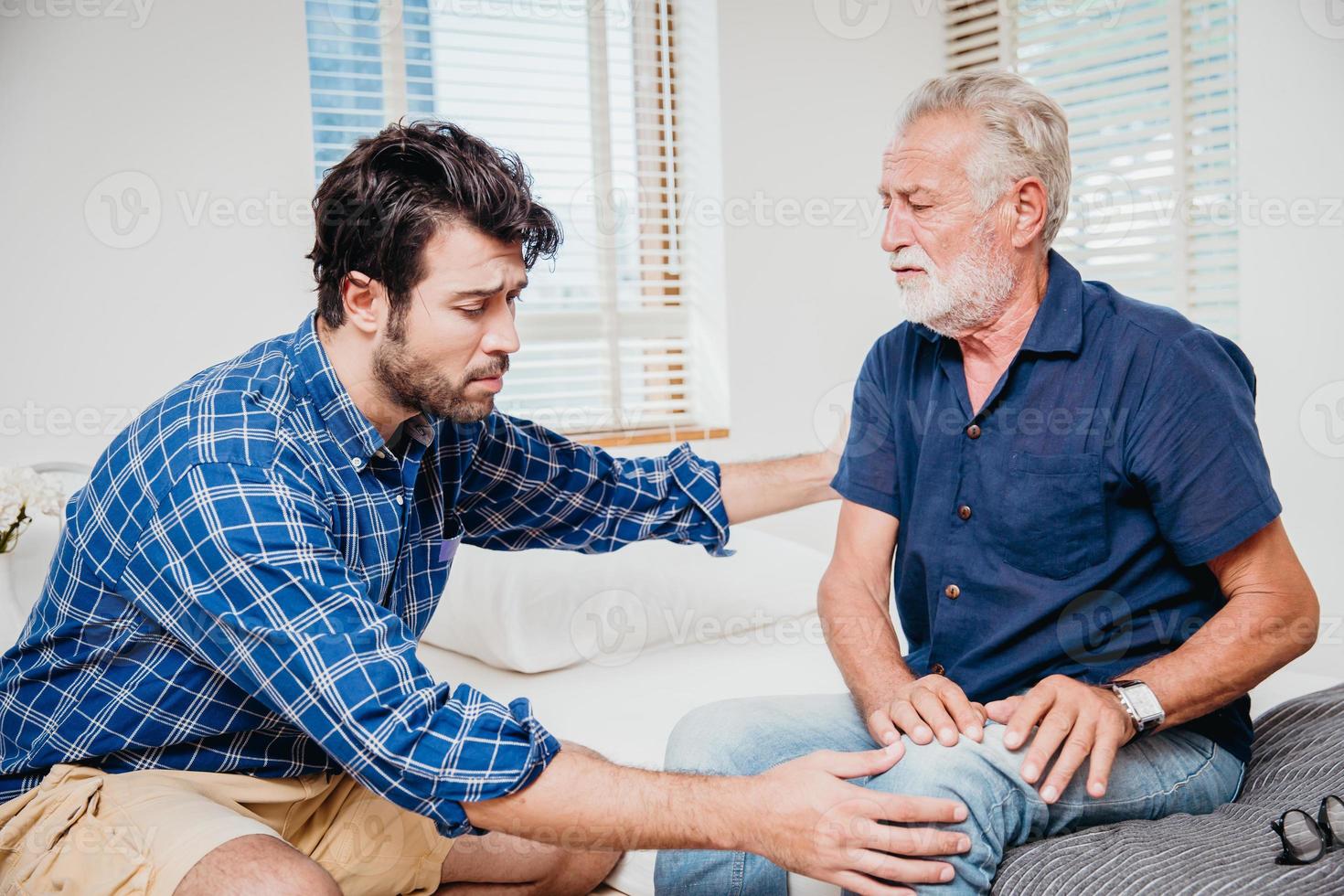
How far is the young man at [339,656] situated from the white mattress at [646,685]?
0.21 m

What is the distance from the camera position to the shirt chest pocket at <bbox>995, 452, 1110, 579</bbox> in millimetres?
1421

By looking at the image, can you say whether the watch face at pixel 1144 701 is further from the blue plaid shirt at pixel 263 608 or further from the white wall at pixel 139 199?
the white wall at pixel 139 199

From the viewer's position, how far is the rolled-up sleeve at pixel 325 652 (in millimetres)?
1119

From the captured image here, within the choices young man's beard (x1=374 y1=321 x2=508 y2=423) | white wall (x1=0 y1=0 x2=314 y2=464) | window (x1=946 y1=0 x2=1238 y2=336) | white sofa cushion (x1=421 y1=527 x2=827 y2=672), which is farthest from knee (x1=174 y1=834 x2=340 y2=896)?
window (x1=946 y1=0 x2=1238 y2=336)

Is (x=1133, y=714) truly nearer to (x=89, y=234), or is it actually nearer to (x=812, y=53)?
(x=89, y=234)

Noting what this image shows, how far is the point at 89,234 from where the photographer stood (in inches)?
96.0

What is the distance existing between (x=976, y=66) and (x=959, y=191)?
87.9 inches

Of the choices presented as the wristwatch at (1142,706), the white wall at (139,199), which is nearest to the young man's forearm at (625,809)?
the wristwatch at (1142,706)

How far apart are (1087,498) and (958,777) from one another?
1.48ft

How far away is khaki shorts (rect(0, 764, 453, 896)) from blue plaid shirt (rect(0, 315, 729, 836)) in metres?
0.04

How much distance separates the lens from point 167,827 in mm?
1224

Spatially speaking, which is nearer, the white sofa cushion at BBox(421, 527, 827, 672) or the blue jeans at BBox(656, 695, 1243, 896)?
the blue jeans at BBox(656, 695, 1243, 896)

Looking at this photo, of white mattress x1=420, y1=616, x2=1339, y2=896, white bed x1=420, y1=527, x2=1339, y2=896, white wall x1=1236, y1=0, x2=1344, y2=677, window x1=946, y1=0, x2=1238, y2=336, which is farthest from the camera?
window x1=946, y1=0, x2=1238, y2=336

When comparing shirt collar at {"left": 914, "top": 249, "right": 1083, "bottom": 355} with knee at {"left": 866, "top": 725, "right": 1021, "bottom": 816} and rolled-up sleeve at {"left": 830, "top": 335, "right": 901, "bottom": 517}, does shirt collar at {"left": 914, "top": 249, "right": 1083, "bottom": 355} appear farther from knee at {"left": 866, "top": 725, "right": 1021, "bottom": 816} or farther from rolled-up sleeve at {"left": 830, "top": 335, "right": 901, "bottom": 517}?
knee at {"left": 866, "top": 725, "right": 1021, "bottom": 816}
